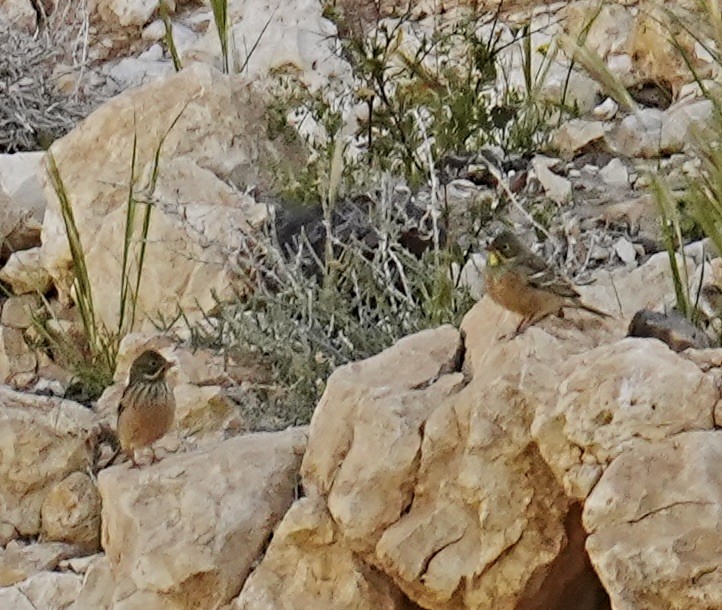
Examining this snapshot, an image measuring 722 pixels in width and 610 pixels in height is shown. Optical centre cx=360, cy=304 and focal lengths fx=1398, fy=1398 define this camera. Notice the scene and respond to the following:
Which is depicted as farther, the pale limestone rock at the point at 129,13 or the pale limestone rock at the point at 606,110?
the pale limestone rock at the point at 129,13

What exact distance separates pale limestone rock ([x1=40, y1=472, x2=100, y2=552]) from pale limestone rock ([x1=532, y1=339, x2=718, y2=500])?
207 centimetres

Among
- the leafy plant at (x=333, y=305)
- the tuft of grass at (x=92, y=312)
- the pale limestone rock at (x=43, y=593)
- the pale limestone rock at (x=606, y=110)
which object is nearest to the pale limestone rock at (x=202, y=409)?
the leafy plant at (x=333, y=305)

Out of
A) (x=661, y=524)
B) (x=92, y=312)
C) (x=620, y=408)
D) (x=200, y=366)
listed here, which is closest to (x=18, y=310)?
(x=92, y=312)

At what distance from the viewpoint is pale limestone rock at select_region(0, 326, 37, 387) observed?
231 inches

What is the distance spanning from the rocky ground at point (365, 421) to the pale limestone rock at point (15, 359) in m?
0.01

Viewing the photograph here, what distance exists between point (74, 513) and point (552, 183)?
252 cm

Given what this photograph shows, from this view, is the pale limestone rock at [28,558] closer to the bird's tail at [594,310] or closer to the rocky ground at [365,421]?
the rocky ground at [365,421]

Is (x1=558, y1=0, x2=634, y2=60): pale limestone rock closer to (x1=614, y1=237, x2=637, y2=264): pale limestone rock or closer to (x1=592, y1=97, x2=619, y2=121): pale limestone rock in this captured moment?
(x1=592, y1=97, x2=619, y2=121): pale limestone rock

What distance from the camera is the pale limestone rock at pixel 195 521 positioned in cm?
351

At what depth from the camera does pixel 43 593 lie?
4.07 meters

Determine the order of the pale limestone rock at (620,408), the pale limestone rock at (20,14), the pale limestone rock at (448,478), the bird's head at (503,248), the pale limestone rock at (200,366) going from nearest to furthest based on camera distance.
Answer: the pale limestone rock at (620,408)
the pale limestone rock at (448,478)
the bird's head at (503,248)
the pale limestone rock at (200,366)
the pale limestone rock at (20,14)

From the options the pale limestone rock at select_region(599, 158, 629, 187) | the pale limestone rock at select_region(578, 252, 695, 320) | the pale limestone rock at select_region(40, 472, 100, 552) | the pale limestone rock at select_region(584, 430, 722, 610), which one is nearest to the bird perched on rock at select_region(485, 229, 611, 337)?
the pale limestone rock at select_region(584, 430, 722, 610)

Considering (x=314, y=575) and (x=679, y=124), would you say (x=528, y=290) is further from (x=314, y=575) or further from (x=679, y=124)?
(x=679, y=124)

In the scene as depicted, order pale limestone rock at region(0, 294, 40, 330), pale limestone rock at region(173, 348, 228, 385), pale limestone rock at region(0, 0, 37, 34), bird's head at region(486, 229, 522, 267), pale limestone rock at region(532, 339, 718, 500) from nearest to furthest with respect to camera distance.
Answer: pale limestone rock at region(532, 339, 718, 500) < bird's head at region(486, 229, 522, 267) < pale limestone rock at region(173, 348, 228, 385) < pale limestone rock at region(0, 294, 40, 330) < pale limestone rock at region(0, 0, 37, 34)
